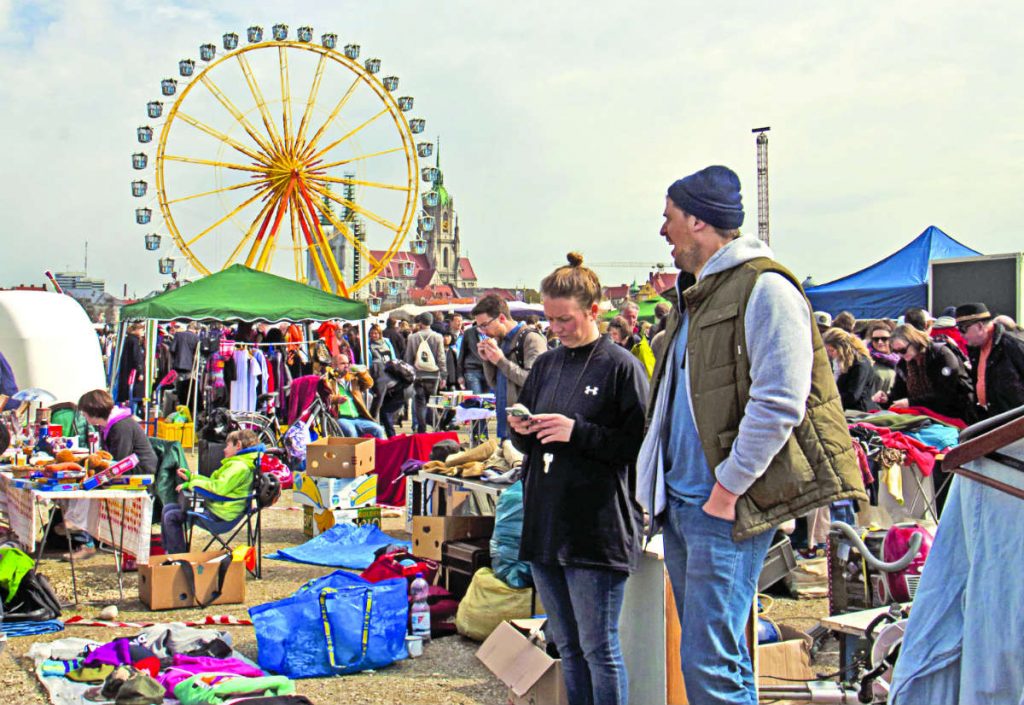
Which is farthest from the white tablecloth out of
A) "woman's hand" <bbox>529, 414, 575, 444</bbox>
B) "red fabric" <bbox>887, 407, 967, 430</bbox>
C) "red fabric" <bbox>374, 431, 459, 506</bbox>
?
"red fabric" <bbox>887, 407, 967, 430</bbox>

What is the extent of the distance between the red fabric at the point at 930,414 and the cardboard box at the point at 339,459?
12.4 feet

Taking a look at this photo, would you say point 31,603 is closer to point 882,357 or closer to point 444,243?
point 882,357

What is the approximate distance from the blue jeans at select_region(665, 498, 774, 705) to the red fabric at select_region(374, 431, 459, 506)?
640 centimetres

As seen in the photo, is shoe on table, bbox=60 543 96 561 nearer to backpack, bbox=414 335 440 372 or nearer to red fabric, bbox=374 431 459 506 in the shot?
red fabric, bbox=374 431 459 506

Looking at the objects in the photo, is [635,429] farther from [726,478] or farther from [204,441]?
[204,441]

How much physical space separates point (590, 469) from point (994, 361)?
4.42m

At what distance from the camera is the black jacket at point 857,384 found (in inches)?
298

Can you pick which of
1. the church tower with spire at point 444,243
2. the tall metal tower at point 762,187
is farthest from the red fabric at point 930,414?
the church tower with spire at point 444,243

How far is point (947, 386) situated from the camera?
6.82m

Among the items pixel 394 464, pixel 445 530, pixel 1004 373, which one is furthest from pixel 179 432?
pixel 1004 373

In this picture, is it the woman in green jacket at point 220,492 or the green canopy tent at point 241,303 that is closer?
the woman in green jacket at point 220,492

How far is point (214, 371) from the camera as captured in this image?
1399 cm

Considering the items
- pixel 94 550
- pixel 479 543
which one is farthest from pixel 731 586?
pixel 94 550

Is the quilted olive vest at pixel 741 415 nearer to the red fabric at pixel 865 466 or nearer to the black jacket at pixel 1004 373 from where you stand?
the red fabric at pixel 865 466
